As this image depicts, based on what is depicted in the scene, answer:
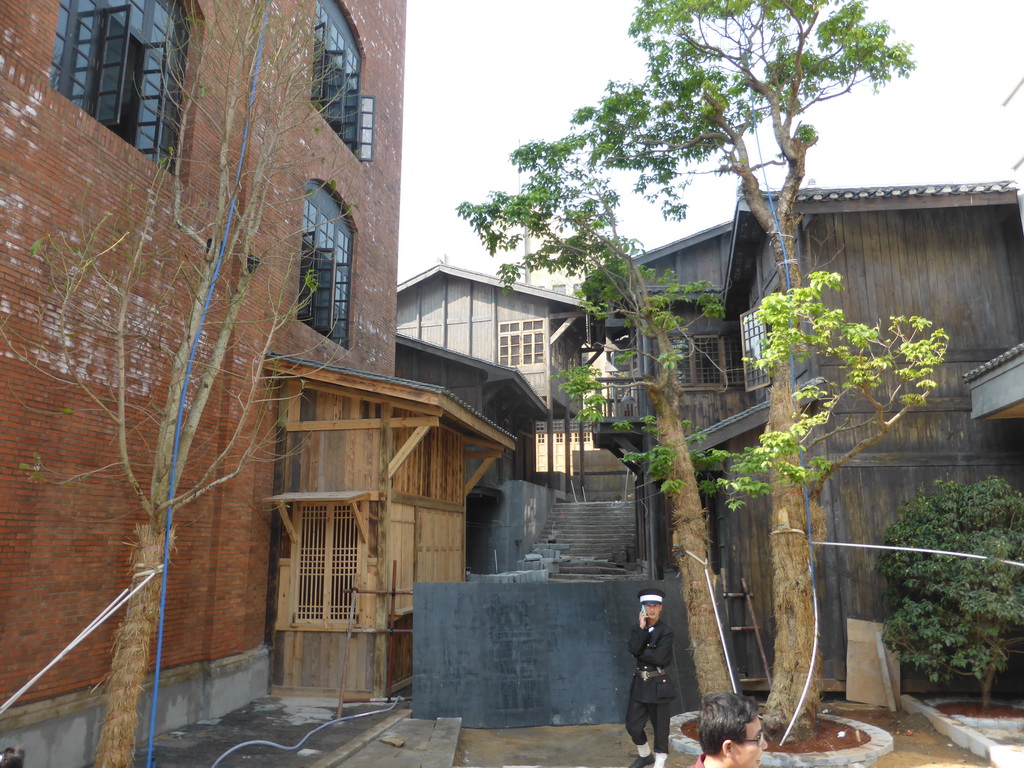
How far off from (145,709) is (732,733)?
24.7 ft

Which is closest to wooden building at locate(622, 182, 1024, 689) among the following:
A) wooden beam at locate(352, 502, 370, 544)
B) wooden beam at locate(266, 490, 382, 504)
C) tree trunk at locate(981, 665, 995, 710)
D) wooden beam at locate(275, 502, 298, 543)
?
tree trunk at locate(981, 665, 995, 710)

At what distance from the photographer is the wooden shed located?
412 inches

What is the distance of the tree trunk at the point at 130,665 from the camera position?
5434mm

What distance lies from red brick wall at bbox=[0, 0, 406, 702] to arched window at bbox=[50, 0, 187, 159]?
47cm

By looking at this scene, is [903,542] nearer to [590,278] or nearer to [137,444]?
[590,278]

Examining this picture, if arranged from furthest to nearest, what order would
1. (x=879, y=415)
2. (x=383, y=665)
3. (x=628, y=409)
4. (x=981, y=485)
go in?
(x=628, y=409), (x=383, y=665), (x=981, y=485), (x=879, y=415)

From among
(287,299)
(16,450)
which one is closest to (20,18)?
(16,450)

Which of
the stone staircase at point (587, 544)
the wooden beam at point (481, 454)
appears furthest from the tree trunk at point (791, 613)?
the stone staircase at point (587, 544)

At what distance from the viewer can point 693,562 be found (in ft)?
27.9

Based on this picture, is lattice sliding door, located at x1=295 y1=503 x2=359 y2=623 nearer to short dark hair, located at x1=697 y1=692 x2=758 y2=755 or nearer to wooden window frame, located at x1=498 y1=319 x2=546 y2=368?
short dark hair, located at x1=697 y1=692 x2=758 y2=755

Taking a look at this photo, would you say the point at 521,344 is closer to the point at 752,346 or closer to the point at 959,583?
the point at 752,346

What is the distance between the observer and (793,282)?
28.3 ft

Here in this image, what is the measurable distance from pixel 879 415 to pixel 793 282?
5.83ft

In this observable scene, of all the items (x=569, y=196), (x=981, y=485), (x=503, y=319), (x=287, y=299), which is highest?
(x=503, y=319)
